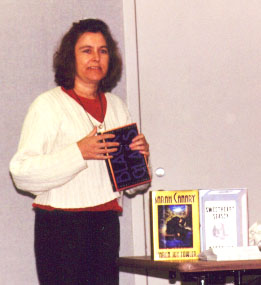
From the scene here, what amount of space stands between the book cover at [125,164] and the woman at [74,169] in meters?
0.03

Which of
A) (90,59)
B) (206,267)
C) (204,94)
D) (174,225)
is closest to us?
(206,267)

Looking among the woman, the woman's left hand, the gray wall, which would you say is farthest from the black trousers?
the gray wall

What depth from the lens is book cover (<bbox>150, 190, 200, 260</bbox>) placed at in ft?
7.74

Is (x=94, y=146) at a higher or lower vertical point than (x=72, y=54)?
lower

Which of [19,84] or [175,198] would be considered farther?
[19,84]

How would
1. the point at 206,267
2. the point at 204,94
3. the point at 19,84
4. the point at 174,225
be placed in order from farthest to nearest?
the point at 204,94 < the point at 19,84 < the point at 174,225 < the point at 206,267

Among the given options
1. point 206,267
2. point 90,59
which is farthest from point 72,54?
point 206,267

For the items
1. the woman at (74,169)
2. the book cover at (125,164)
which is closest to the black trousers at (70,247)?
the woman at (74,169)

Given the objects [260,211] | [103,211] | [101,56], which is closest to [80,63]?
[101,56]

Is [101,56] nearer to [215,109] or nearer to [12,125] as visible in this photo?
[12,125]

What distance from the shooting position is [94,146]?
8.04 ft

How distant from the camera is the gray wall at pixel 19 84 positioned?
9.55ft

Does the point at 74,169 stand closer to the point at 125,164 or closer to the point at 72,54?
the point at 125,164

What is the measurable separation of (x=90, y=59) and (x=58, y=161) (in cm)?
49
